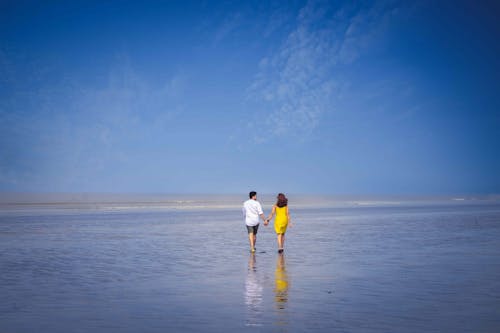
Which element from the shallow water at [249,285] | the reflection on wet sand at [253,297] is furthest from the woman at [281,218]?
the reflection on wet sand at [253,297]

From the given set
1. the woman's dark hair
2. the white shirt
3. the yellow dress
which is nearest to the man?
the white shirt

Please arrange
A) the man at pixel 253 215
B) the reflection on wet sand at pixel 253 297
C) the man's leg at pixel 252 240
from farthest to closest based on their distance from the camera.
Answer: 1. the man at pixel 253 215
2. the man's leg at pixel 252 240
3. the reflection on wet sand at pixel 253 297

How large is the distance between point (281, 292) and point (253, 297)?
2.46 ft

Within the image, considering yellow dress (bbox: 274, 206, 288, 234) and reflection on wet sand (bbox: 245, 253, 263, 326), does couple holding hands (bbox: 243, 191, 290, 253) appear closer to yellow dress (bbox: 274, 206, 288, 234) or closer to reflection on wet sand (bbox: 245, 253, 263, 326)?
yellow dress (bbox: 274, 206, 288, 234)

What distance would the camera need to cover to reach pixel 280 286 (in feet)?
38.7

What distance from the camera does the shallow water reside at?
28.3 ft

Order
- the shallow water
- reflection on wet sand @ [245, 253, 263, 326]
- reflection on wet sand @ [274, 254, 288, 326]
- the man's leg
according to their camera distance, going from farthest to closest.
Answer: the man's leg, reflection on wet sand @ [274, 254, 288, 326], reflection on wet sand @ [245, 253, 263, 326], the shallow water

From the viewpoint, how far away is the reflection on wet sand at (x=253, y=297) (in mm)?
8734

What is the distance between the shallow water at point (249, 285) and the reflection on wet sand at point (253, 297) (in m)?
0.03

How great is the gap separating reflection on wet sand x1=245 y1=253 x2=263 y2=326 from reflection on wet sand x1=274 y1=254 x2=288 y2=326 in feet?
0.98

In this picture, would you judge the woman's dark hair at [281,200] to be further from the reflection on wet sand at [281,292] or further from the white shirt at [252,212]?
the reflection on wet sand at [281,292]

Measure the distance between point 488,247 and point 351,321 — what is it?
12.3m

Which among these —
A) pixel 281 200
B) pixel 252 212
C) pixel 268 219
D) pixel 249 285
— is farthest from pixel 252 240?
pixel 249 285

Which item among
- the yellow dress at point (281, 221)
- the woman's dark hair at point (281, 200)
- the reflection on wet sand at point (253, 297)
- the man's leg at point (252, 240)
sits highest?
the woman's dark hair at point (281, 200)
